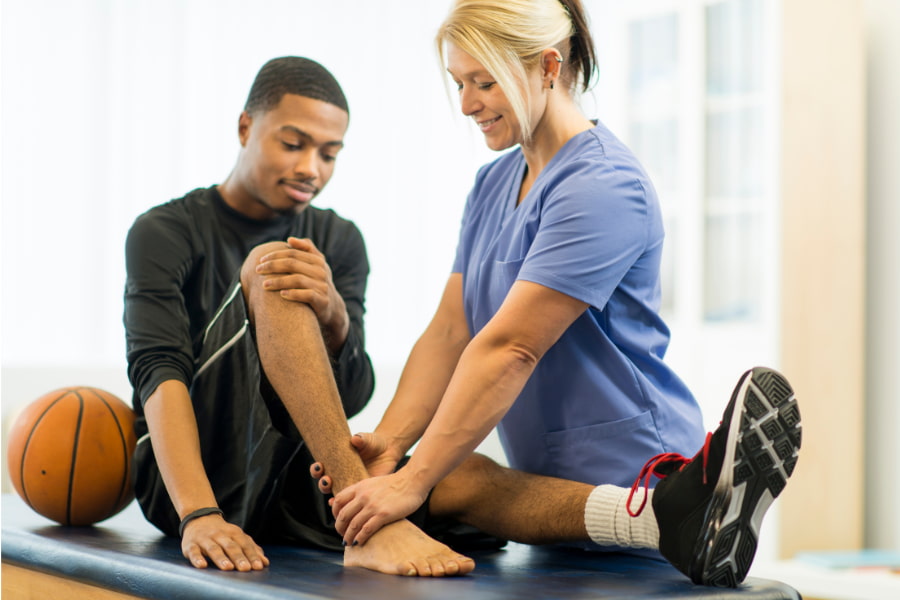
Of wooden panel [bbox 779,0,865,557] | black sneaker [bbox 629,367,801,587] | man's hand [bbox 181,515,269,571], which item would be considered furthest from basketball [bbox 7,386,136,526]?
wooden panel [bbox 779,0,865,557]

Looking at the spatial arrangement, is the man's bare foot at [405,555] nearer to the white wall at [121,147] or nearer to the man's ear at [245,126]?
the man's ear at [245,126]

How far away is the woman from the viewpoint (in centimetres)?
146

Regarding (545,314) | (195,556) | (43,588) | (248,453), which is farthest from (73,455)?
(545,314)

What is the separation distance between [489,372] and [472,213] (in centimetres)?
51

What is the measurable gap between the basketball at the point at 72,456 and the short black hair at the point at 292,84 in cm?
63

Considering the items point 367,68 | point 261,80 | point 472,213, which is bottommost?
point 472,213

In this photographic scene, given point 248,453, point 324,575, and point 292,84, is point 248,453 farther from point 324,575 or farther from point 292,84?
point 292,84

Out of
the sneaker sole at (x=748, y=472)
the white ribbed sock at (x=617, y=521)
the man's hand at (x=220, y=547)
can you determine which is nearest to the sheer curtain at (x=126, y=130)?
the man's hand at (x=220, y=547)

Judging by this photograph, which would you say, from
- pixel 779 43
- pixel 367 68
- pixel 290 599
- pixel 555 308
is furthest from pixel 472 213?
pixel 367 68

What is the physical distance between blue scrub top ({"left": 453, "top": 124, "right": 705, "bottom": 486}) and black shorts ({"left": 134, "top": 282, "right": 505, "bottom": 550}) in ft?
0.73

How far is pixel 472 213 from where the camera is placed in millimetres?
1893

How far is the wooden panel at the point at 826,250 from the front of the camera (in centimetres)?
332

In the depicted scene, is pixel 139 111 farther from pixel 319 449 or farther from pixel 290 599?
pixel 290 599

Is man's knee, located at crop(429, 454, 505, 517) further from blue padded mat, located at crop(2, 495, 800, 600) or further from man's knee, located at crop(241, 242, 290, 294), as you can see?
man's knee, located at crop(241, 242, 290, 294)
